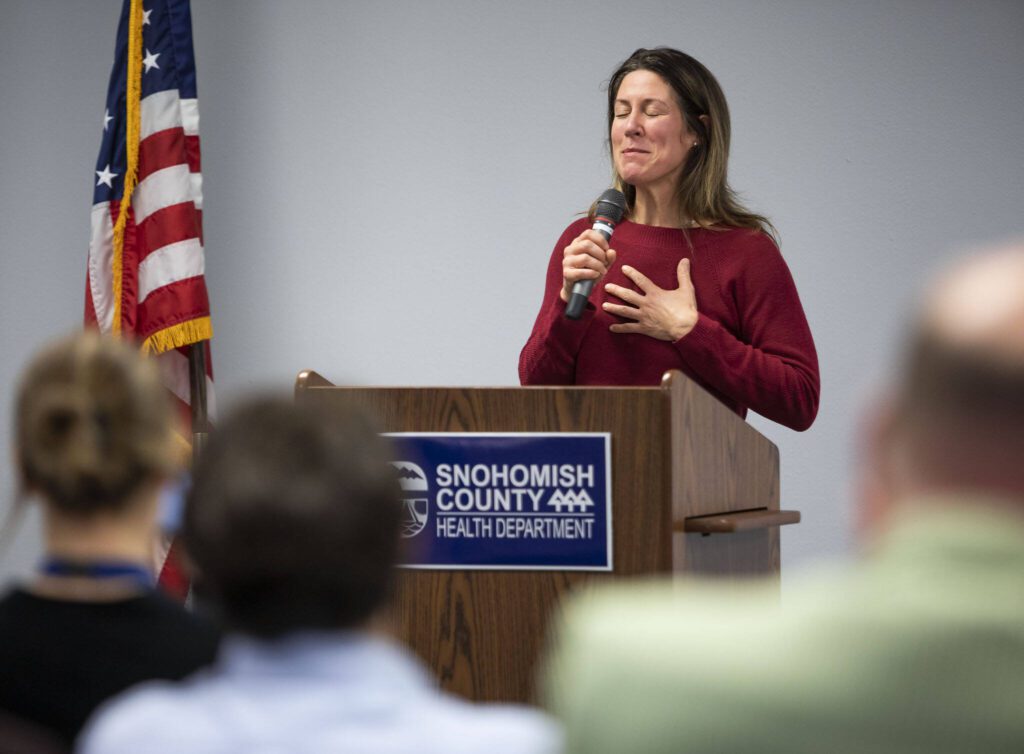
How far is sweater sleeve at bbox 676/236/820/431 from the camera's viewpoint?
8.54 ft

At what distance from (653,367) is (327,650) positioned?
1.86m

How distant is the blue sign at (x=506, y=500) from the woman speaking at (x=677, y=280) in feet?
1.77

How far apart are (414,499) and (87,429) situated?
894 millimetres

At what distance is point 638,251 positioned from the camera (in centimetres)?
291

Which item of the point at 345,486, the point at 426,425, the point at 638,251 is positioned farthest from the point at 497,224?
the point at 345,486

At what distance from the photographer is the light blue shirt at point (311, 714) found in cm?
92

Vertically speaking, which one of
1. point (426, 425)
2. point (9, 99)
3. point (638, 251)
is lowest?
point (426, 425)

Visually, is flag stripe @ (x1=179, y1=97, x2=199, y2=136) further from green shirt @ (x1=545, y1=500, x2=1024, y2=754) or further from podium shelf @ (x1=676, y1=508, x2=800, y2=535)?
green shirt @ (x1=545, y1=500, x2=1024, y2=754)

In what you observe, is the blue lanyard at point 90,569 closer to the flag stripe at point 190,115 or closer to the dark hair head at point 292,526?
the dark hair head at point 292,526

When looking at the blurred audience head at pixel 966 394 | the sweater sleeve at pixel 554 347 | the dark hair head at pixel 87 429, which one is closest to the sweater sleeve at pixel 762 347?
the sweater sleeve at pixel 554 347

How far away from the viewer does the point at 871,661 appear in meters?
0.74

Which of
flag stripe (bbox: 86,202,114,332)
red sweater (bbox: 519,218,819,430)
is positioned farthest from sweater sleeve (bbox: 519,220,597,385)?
flag stripe (bbox: 86,202,114,332)

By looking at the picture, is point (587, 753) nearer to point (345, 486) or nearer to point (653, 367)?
point (345, 486)

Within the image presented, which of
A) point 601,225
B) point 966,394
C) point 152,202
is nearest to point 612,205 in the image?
point 601,225
